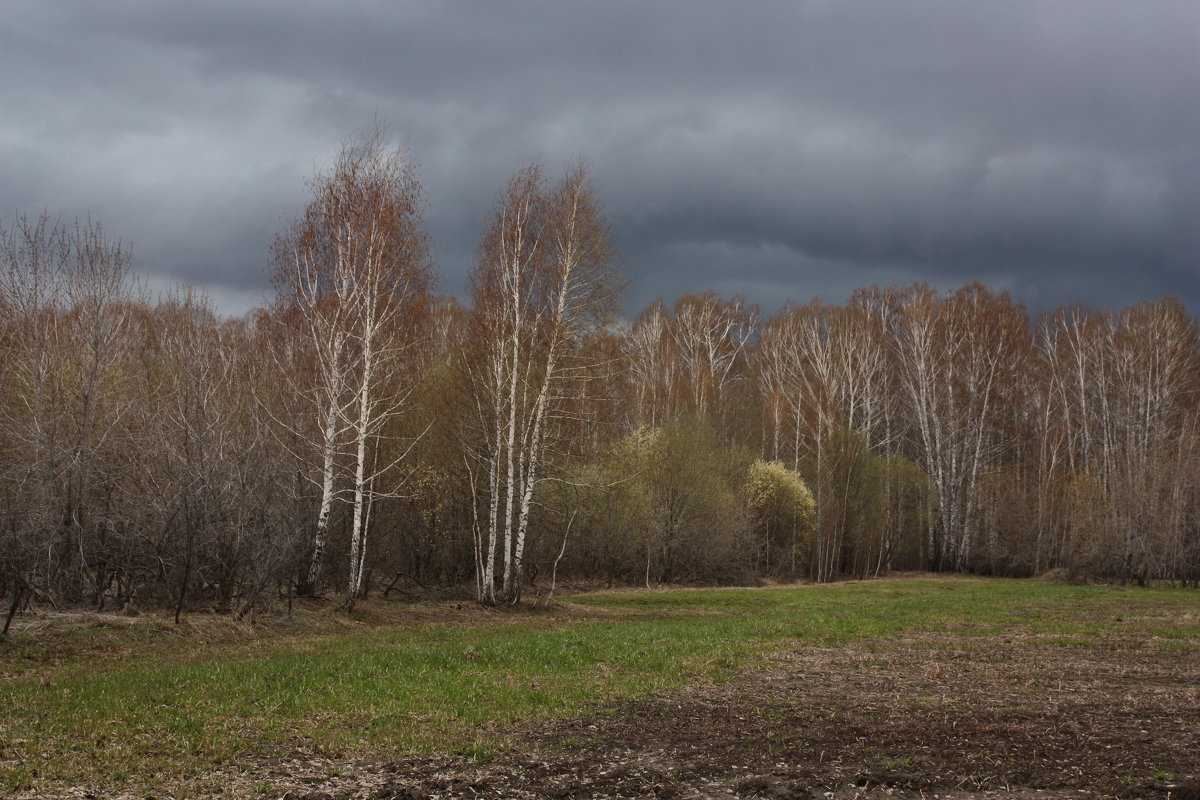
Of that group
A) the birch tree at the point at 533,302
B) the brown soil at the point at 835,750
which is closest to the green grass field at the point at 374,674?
the brown soil at the point at 835,750

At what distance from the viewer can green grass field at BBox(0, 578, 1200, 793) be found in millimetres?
7621

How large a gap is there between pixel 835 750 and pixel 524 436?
16.3 meters

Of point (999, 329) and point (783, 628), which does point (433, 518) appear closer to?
point (783, 628)

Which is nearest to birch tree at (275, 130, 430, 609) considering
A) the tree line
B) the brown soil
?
the tree line

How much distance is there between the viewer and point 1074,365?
196 ft

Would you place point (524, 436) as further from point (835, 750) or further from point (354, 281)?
point (835, 750)

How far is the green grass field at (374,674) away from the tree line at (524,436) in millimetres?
2390

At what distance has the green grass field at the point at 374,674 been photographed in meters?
7.62

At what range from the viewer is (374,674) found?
11.2 meters

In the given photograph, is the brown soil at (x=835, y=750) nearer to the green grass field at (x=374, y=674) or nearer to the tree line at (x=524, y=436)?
the green grass field at (x=374, y=674)

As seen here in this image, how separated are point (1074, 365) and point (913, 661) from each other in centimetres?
5390

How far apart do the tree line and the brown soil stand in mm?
9461

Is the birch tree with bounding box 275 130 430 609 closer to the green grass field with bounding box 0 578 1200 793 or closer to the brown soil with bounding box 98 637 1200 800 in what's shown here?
the green grass field with bounding box 0 578 1200 793

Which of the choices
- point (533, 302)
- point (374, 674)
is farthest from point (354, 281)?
point (374, 674)
